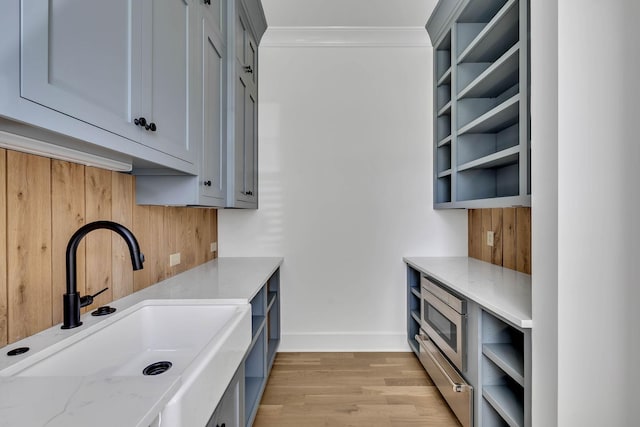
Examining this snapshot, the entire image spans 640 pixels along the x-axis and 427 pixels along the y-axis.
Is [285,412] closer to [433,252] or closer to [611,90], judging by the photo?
[433,252]

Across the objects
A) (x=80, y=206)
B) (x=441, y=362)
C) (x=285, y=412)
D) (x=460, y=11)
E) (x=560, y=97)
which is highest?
(x=460, y=11)

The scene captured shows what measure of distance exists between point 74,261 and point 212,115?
1.03 metres

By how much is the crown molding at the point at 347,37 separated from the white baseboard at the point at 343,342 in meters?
2.51

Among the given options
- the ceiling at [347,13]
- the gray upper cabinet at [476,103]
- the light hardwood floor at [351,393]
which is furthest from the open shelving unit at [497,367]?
the ceiling at [347,13]

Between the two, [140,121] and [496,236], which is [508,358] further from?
[140,121]

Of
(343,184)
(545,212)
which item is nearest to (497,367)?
(545,212)

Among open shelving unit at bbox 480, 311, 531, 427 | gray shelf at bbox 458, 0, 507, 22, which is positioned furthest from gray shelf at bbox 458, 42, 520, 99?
open shelving unit at bbox 480, 311, 531, 427

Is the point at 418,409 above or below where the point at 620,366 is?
below

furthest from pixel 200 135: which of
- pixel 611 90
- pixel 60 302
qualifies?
pixel 611 90

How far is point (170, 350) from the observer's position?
Result: 1.26 meters

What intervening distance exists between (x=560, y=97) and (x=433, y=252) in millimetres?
1914

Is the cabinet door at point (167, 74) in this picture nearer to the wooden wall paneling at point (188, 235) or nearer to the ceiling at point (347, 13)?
the wooden wall paneling at point (188, 235)

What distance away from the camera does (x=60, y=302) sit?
113 centimetres

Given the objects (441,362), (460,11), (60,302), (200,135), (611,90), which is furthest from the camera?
(460,11)
